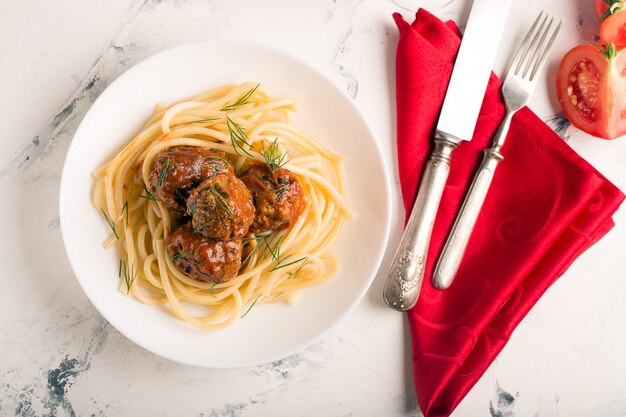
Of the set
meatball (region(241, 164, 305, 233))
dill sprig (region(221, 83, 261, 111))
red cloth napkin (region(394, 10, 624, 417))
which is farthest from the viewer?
red cloth napkin (region(394, 10, 624, 417))

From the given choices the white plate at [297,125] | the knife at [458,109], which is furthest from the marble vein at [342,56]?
the knife at [458,109]

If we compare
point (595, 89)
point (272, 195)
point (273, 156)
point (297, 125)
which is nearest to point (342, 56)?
point (297, 125)

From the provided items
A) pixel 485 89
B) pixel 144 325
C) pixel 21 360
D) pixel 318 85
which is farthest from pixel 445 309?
pixel 21 360

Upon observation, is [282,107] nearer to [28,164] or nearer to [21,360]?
[28,164]

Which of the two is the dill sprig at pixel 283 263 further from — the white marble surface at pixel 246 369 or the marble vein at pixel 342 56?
the marble vein at pixel 342 56

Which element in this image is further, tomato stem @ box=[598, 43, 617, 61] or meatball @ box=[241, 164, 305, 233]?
tomato stem @ box=[598, 43, 617, 61]

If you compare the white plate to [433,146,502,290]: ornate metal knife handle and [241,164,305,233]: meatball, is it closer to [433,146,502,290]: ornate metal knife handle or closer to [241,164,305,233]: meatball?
[241,164,305,233]: meatball

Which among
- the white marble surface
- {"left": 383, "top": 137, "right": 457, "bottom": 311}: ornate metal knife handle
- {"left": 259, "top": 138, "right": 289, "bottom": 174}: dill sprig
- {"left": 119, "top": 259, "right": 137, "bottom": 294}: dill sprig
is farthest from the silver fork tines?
{"left": 119, "top": 259, "right": 137, "bottom": 294}: dill sprig
